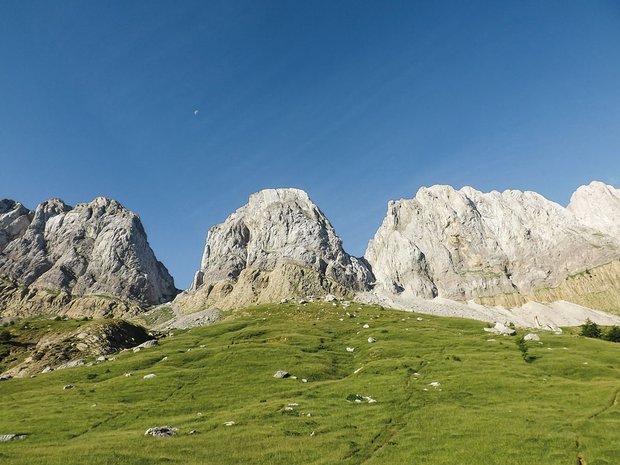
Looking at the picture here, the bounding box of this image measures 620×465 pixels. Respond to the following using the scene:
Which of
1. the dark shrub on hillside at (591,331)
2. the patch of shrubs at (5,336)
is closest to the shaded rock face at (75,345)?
the patch of shrubs at (5,336)

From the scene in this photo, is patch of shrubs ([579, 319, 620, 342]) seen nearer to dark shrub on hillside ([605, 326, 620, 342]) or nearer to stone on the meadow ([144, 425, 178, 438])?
dark shrub on hillside ([605, 326, 620, 342])

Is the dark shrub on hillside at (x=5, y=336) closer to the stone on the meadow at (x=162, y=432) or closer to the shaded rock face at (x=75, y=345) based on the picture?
the shaded rock face at (x=75, y=345)

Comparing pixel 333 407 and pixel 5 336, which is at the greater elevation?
pixel 5 336

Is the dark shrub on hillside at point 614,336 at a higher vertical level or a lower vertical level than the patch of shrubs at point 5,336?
lower

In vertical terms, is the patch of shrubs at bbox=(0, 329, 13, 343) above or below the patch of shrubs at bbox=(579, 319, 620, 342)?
above

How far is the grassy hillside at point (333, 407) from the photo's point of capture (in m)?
Answer: 27.7

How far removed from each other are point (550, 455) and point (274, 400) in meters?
28.8

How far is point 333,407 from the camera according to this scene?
41656 millimetres

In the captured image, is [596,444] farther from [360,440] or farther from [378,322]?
[378,322]

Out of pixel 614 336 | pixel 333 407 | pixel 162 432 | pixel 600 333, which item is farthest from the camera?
pixel 600 333

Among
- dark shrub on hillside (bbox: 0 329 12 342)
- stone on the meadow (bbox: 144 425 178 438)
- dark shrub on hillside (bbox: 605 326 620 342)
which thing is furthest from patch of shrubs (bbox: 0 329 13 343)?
dark shrub on hillside (bbox: 605 326 620 342)

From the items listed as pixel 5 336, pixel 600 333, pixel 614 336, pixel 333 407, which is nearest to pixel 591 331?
pixel 600 333

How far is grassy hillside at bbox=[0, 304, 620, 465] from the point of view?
90.7 feet

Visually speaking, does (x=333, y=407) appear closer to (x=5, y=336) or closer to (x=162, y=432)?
(x=162, y=432)
